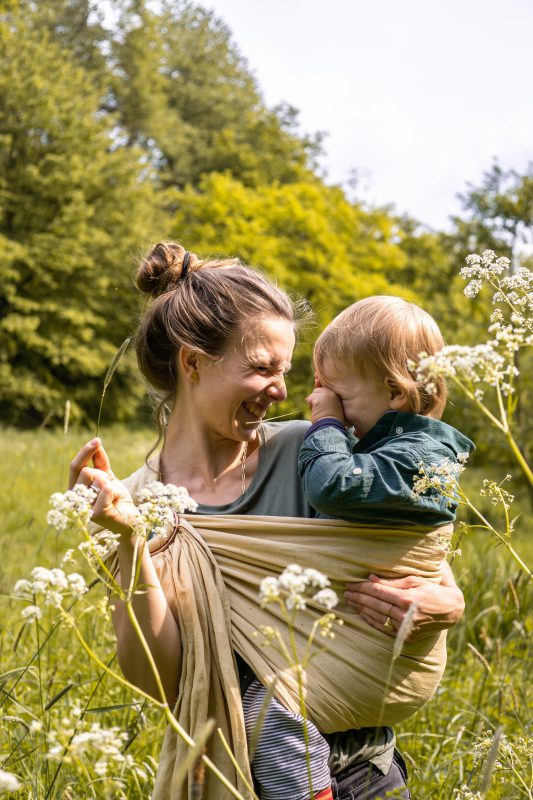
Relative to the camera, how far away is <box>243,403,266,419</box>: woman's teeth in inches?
103

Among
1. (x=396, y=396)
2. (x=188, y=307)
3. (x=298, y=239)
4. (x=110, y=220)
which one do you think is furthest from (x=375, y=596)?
(x=110, y=220)

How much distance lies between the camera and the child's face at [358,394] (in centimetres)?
241

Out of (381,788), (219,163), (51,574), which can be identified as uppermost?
(219,163)

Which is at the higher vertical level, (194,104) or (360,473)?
(194,104)

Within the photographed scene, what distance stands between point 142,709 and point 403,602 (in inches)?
29.0

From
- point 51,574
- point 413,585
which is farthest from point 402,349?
point 51,574

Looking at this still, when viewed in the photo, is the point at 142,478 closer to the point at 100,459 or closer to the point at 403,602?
the point at 100,459

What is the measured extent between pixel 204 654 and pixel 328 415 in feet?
2.39

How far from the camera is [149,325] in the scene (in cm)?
296

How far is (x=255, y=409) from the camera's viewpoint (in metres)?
2.64

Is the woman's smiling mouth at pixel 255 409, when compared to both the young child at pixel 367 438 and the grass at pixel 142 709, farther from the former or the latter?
the grass at pixel 142 709

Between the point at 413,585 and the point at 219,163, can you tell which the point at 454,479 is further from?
the point at 219,163

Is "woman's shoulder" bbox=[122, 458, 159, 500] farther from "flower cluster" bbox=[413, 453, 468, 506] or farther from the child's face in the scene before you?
"flower cluster" bbox=[413, 453, 468, 506]

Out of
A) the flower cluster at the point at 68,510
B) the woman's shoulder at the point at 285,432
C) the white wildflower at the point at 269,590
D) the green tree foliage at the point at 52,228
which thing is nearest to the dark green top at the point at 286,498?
the woman's shoulder at the point at 285,432
